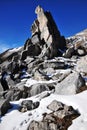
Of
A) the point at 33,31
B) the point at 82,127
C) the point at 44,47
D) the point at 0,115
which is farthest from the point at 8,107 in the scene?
the point at 33,31

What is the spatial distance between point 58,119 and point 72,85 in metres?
6.75

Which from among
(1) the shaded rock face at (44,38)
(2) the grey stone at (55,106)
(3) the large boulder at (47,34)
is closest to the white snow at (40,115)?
(2) the grey stone at (55,106)

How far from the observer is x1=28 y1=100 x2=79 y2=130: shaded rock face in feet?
55.7

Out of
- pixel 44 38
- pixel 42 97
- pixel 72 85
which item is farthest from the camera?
pixel 44 38

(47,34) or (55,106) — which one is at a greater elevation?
(47,34)

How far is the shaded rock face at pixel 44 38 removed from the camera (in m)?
57.4

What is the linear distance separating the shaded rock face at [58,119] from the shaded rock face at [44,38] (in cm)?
3647

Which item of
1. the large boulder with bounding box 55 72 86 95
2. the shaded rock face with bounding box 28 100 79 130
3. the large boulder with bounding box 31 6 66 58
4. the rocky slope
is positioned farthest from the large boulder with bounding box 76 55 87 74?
the large boulder with bounding box 31 6 66 58

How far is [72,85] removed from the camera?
78.4 ft

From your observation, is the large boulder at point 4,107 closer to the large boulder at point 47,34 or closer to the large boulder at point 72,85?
the large boulder at point 72,85

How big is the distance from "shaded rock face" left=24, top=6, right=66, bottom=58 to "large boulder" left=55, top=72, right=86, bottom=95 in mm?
30428

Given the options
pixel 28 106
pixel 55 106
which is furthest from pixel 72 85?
pixel 28 106

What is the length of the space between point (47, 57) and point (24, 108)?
33255 millimetres

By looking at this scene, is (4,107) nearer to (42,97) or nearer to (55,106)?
(42,97)
